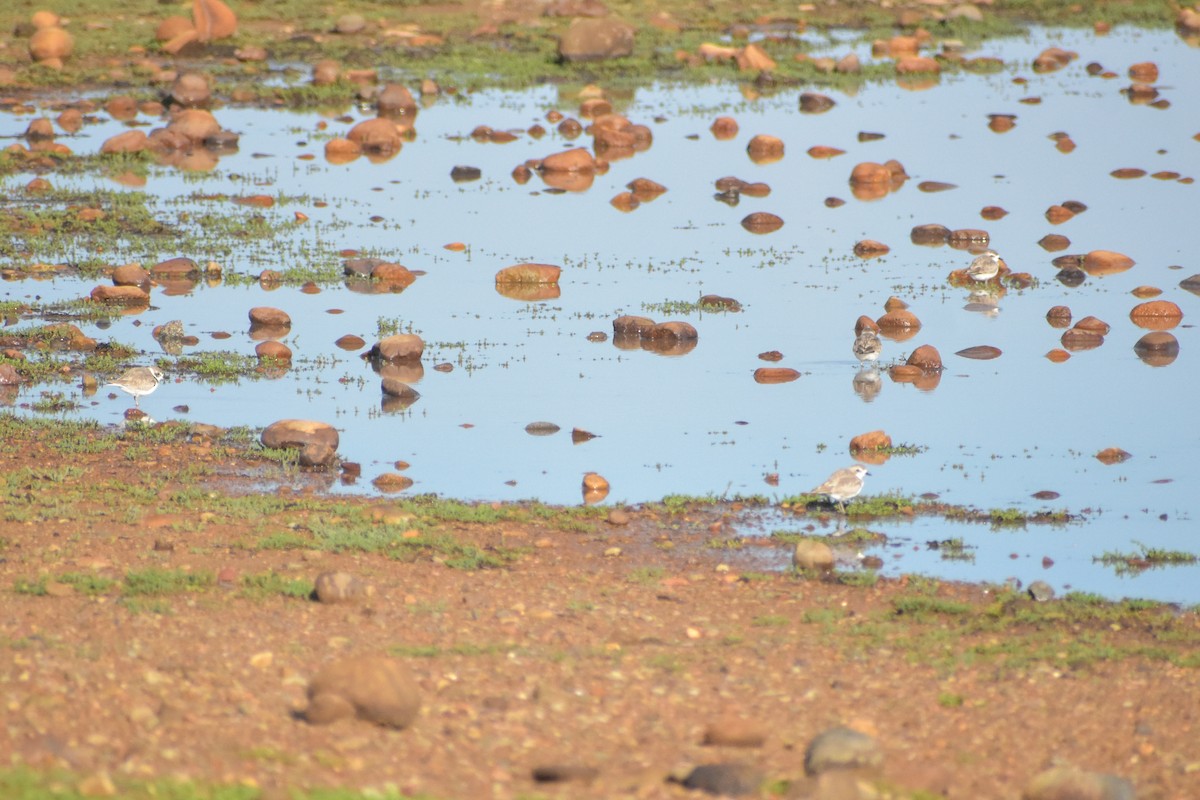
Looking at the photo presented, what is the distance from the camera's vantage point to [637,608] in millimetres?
10945

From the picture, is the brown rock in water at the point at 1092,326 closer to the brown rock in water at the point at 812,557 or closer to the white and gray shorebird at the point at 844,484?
the white and gray shorebird at the point at 844,484

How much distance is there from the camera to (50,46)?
121 feet

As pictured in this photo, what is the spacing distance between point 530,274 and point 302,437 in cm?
775

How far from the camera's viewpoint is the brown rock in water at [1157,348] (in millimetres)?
19216

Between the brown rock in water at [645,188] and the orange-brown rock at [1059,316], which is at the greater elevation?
the orange-brown rock at [1059,316]

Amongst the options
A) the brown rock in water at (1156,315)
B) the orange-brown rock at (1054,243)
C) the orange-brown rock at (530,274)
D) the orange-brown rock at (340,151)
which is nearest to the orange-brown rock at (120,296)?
the orange-brown rock at (530,274)

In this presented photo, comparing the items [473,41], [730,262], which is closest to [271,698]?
[730,262]

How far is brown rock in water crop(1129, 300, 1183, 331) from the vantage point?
67.4ft

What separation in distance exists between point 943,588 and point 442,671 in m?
4.00

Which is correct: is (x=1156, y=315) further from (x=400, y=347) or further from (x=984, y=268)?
(x=400, y=347)

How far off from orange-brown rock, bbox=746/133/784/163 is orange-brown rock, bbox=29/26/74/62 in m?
Answer: 16.3

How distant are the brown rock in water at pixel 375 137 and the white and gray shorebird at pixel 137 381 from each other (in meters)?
16.5

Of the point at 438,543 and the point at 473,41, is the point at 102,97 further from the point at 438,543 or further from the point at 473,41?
the point at 438,543

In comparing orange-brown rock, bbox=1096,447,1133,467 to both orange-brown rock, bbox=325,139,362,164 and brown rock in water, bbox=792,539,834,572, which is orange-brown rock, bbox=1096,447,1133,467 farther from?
orange-brown rock, bbox=325,139,362,164
